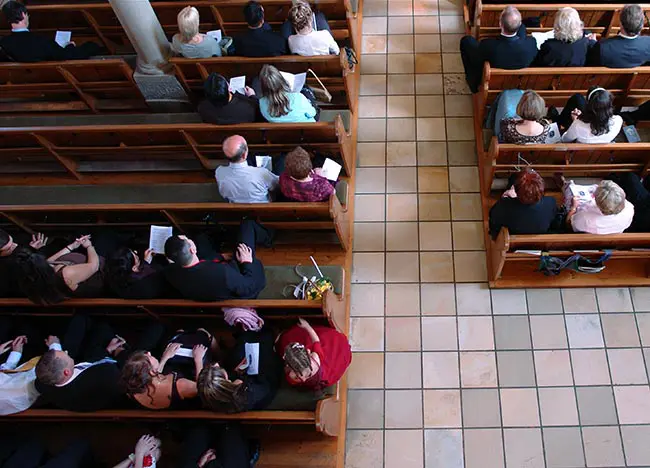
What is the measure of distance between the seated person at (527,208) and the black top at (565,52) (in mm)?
1056

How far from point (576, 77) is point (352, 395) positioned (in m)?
2.69

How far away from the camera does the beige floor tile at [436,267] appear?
3.71m

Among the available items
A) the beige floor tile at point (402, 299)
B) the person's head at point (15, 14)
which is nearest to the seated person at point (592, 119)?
the beige floor tile at point (402, 299)

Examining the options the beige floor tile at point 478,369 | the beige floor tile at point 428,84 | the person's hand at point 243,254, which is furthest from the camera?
the beige floor tile at point 428,84

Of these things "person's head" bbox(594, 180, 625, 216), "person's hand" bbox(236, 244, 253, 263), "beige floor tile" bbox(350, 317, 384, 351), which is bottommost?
"beige floor tile" bbox(350, 317, 384, 351)

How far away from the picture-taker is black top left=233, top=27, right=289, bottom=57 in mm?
3869

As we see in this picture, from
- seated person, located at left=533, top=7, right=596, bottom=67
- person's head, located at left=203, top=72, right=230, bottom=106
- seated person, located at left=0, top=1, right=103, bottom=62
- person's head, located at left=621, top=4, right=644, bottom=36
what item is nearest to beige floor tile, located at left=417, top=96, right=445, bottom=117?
seated person, located at left=533, top=7, right=596, bottom=67

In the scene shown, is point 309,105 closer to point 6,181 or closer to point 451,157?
point 451,157

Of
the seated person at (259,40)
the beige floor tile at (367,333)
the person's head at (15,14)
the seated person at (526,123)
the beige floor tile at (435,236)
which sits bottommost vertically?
the beige floor tile at (367,333)

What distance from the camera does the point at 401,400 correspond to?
332cm

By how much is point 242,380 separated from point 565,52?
10.1 ft

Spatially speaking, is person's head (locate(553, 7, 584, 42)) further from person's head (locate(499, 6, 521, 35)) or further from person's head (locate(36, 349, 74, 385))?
person's head (locate(36, 349, 74, 385))

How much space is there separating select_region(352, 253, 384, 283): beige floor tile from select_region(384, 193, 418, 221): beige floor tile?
0.35m

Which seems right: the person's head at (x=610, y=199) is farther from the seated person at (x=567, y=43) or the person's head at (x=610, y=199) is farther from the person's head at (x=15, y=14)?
the person's head at (x=15, y=14)
